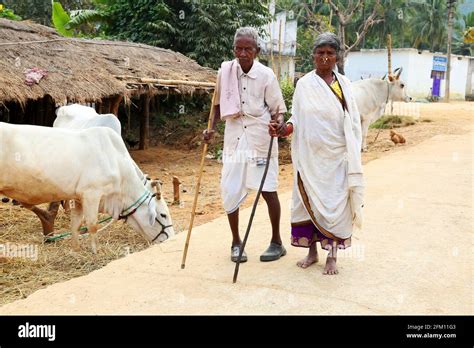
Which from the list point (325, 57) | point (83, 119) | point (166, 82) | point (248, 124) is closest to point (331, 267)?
point (248, 124)

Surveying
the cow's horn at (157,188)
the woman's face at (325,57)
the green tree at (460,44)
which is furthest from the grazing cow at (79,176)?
the green tree at (460,44)

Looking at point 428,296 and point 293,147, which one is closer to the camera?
point 428,296

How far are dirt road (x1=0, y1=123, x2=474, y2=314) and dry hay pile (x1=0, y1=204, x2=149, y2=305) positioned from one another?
718 mm

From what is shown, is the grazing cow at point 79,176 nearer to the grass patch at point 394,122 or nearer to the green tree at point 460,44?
the grass patch at point 394,122

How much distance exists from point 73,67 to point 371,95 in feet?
A: 21.5

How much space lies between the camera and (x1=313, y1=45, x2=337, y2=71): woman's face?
4.02 m

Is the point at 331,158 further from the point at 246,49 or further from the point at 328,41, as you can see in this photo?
the point at 246,49

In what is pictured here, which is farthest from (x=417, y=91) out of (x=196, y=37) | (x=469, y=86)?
(x=196, y=37)

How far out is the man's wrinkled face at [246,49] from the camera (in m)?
4.23

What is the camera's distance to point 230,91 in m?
4.43

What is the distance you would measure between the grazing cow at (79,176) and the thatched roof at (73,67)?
12.1ft

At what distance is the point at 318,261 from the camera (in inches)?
176

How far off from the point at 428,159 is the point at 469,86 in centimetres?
2805
